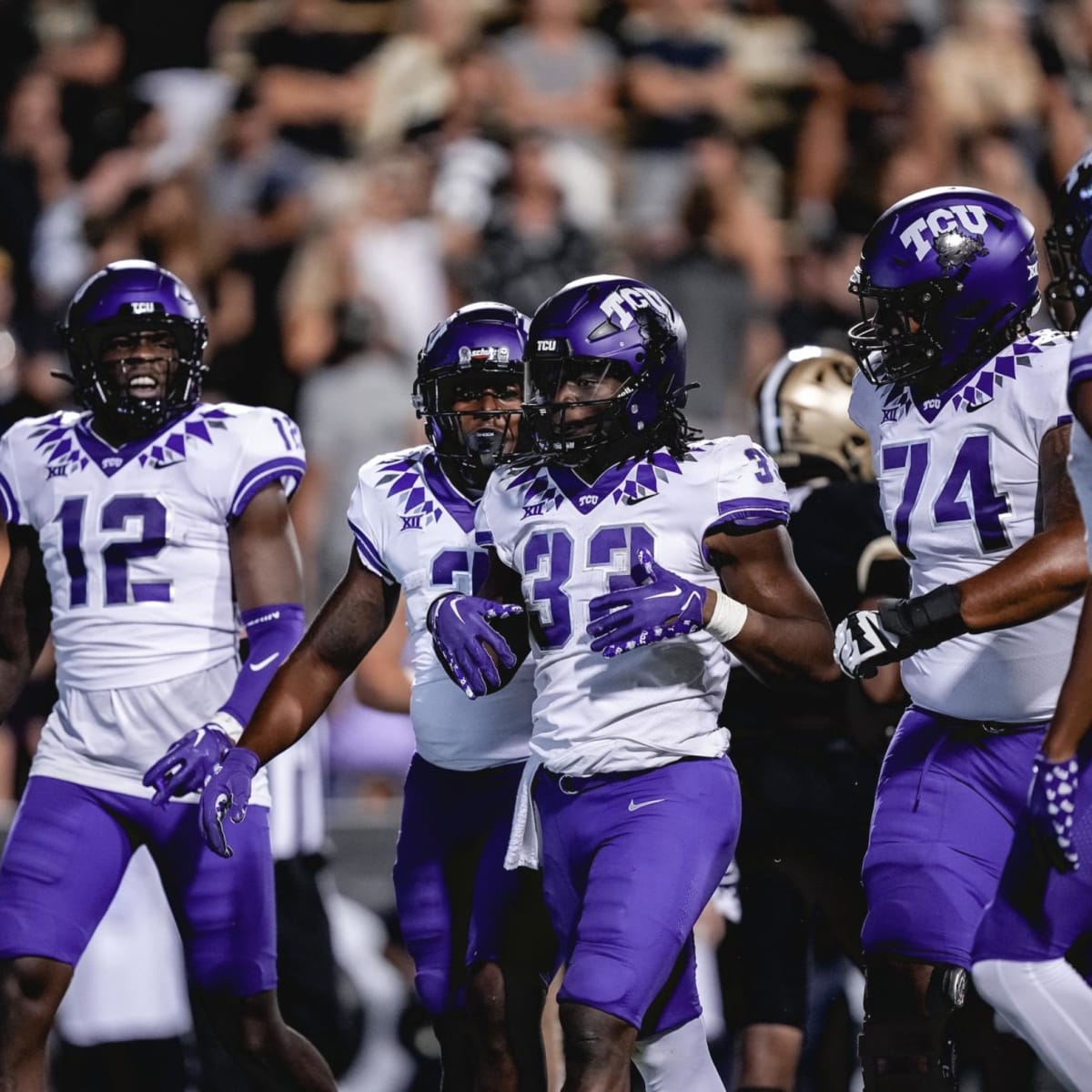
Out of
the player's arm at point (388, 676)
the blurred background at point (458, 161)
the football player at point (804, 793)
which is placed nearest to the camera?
the football player at point (804, 793)

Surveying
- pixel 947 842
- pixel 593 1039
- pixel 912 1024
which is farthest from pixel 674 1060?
pixel 947 842

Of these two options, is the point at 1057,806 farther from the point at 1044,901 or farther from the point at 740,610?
the point at 740,610

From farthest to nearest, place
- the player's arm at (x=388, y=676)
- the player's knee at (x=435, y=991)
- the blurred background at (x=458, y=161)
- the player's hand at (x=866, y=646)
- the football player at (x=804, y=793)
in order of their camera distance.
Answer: the blurred background at (x=458, y=161) → the player's arm at (x=388, y=676) → the football player at (x=804, y=793) → the player's knee at (x=435, y=991) → the player's hand at (x=866, y=646)

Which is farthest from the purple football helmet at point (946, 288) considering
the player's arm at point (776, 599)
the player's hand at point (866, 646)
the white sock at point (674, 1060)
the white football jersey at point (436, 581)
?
the white sock at point (674, 1060)

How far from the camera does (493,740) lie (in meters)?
4.06

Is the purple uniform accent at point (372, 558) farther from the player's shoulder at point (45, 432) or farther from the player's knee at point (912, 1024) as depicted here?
the player's knee at point (912, 1024)

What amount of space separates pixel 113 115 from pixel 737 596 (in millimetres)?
5525

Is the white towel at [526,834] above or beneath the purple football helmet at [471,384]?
beneath

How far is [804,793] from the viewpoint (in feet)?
15.0

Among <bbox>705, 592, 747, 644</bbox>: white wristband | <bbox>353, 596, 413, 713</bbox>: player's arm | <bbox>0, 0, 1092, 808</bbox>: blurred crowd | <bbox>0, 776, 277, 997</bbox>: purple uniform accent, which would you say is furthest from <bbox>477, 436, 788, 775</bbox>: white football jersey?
<bbox>0, 0, 1092, 808</bbox>: blurred crowd

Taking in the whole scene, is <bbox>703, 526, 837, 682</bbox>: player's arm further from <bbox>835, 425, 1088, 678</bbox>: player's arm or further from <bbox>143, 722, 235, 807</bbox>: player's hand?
<bbox>143, 722, 235, 807</bbox>: player's hand

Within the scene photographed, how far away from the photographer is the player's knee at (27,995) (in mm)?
4002

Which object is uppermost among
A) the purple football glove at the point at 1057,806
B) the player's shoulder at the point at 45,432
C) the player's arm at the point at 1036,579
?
the player's shoulder at the point at 45,432

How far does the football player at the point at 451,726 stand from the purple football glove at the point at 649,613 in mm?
667
